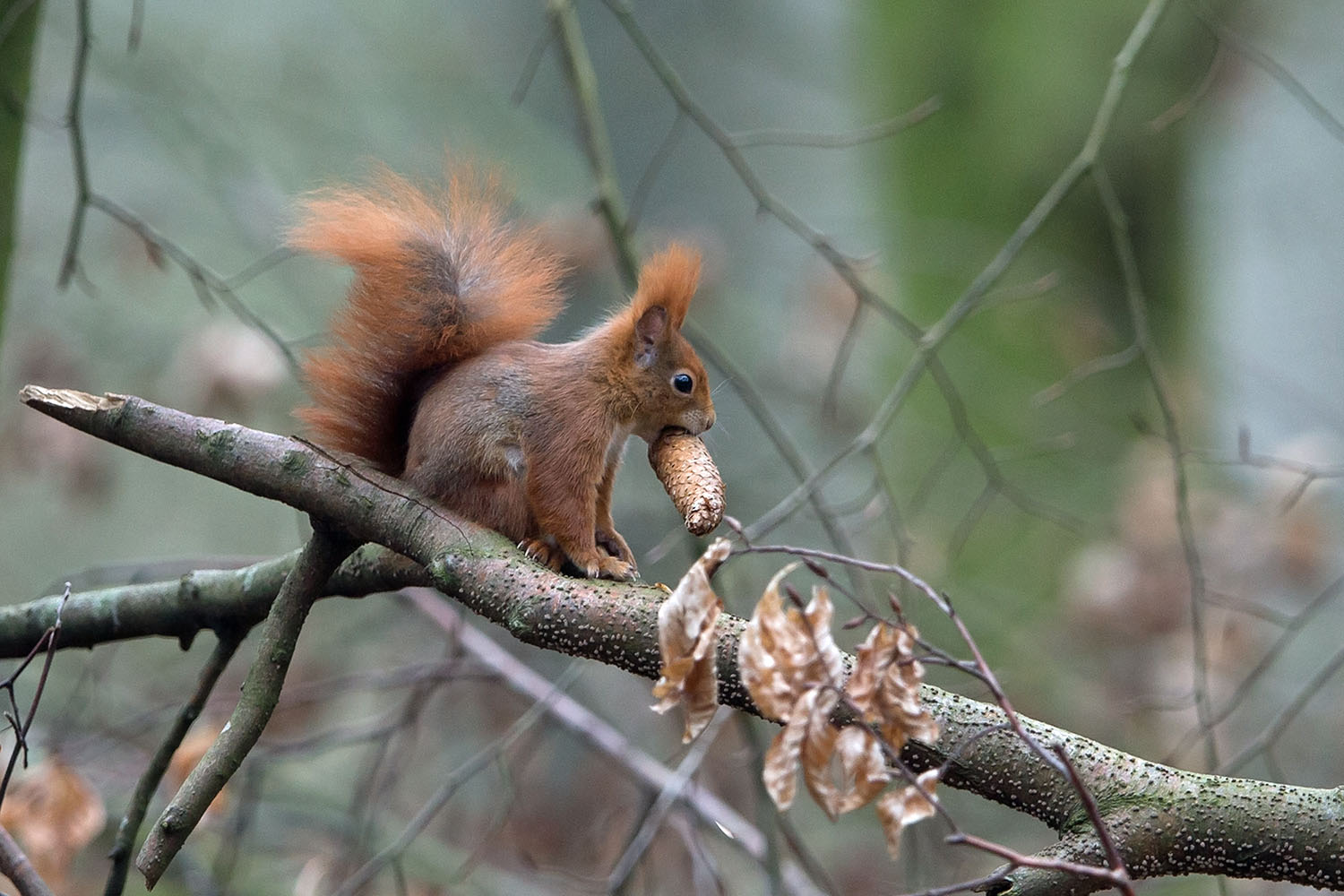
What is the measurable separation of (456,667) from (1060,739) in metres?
1.58

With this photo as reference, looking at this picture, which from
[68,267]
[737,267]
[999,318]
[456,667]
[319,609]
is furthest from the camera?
[737,267]

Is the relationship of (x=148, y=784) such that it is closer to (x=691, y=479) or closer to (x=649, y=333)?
(x=691, y=479)

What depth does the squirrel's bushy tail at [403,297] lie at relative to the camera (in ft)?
5.62

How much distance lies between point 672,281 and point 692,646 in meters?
0.90

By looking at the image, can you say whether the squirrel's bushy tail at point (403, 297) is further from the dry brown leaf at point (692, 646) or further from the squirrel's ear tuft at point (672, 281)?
the dry brown leaf at point (692, 646)

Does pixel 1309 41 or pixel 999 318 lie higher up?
pixel 1309 41

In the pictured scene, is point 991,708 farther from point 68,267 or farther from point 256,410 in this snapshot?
point 256,410

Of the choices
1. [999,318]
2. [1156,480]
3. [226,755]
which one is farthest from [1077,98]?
[226,755]

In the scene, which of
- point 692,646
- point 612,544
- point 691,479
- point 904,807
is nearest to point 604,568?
point 612,544

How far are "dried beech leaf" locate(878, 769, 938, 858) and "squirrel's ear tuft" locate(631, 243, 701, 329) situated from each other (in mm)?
963

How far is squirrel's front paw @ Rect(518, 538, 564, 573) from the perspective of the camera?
169 cm

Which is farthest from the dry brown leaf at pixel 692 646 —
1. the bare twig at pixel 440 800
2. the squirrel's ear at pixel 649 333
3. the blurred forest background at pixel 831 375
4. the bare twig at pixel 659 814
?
the blurred forest background at pixel 831 375

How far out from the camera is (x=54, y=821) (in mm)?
2109

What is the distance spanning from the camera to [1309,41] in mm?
5234
